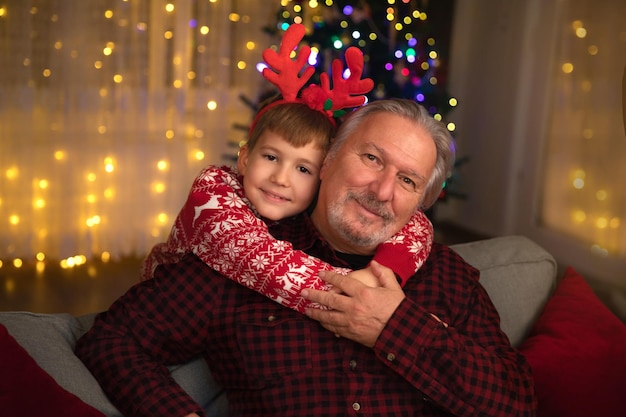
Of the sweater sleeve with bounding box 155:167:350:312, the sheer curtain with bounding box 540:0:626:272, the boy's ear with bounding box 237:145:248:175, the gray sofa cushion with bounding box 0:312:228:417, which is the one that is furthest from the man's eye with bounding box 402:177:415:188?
the sheer curtain with bounding box 540:0:626:272

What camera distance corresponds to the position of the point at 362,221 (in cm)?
189

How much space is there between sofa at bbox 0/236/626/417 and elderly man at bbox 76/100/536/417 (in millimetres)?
77

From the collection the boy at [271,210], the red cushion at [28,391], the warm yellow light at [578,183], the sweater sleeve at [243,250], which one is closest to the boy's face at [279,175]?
the boy at [271,210]

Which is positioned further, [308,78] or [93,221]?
[93,221]

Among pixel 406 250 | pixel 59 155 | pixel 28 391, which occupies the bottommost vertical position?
pixel 59 155

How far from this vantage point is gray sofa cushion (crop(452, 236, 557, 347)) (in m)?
2.14

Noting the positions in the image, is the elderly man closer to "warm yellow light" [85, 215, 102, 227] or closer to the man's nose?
the man's nose

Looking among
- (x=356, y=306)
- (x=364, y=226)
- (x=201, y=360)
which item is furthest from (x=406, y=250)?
(x=201, y=360)

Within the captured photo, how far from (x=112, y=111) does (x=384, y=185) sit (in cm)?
334

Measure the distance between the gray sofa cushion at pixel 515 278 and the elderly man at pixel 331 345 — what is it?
269 mm

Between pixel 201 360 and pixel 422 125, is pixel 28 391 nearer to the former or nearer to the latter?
pixel 201 360

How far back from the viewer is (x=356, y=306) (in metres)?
1.68

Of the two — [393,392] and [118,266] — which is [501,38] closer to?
[118,266]

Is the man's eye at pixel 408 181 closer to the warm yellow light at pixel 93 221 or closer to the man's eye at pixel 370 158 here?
the man's eye at pixel 370 158
